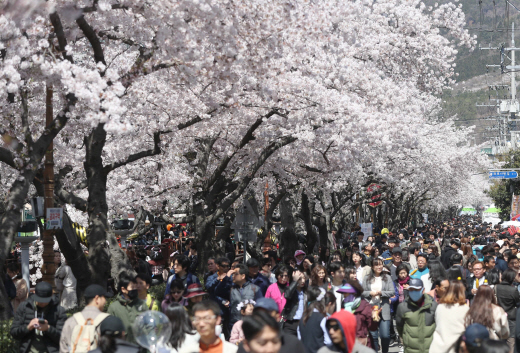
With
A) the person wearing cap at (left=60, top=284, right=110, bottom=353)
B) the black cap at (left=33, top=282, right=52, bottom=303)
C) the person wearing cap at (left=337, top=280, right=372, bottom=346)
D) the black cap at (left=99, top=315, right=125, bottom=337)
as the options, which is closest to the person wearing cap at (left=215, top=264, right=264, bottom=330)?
the person wearing cap at (left=337, top=280, right=372, bottom=346)

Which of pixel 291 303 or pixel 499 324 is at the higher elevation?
pixel 291 303

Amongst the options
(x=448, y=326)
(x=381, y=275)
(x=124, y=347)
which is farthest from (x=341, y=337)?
(x=381, y=275)

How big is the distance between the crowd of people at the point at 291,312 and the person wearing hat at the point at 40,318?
1 centimetres

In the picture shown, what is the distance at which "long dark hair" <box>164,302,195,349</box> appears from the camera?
627 cm

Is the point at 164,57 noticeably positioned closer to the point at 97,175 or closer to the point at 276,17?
the point at 276,17

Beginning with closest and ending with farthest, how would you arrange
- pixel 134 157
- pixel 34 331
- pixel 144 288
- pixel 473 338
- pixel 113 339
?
1. pixel 473 338
2. pixel 113 339
3. pixel 34 331
4. pixel 144 288
5. pixel 134 157

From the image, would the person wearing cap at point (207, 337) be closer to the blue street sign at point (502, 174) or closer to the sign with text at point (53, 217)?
the sign with text at point (53, 217)

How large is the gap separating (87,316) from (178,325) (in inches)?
48.4

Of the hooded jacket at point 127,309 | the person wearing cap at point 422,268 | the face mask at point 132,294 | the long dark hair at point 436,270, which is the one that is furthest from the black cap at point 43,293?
the person wearing cap at point 422,268

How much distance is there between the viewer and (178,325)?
6.37 m

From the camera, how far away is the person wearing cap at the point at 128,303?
8.05 metres

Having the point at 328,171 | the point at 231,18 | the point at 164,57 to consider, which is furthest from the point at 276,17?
the point at 328,171

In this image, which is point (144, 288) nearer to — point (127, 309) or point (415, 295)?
point (127, 309)

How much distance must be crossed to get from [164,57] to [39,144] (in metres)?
2.46
